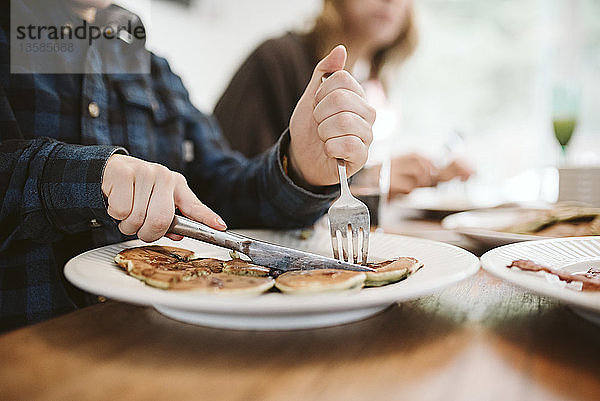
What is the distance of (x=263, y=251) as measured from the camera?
1.94 feet

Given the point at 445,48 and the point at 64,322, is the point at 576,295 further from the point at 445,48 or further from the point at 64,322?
the point at 445,48

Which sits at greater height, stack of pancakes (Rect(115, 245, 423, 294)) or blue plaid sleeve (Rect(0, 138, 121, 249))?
blue plaid sleeve (Rect(0, 138, 121, 249))

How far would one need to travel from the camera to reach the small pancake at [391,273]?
20.3 inches

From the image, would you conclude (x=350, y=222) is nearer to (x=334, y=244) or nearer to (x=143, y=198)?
(x=334, y=244)

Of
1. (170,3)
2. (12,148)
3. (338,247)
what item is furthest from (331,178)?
(170,3)

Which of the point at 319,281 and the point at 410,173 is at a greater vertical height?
the point at 319,281

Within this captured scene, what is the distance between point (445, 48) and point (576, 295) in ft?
13.0

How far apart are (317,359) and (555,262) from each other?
363 millimetres

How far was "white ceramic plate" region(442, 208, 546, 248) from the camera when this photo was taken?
79 cm

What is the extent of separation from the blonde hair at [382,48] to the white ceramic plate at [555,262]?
67.0 inches

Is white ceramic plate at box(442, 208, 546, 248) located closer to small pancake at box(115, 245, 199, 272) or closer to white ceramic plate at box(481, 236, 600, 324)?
white ceramic plate at box(481, 236, 600, 324)

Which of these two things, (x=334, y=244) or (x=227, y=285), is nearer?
(x=227, y=285)

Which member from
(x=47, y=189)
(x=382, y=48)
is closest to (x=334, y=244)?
(x=47, y=189)

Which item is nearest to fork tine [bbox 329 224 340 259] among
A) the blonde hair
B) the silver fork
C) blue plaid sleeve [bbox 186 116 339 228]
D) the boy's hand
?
the silver fork
